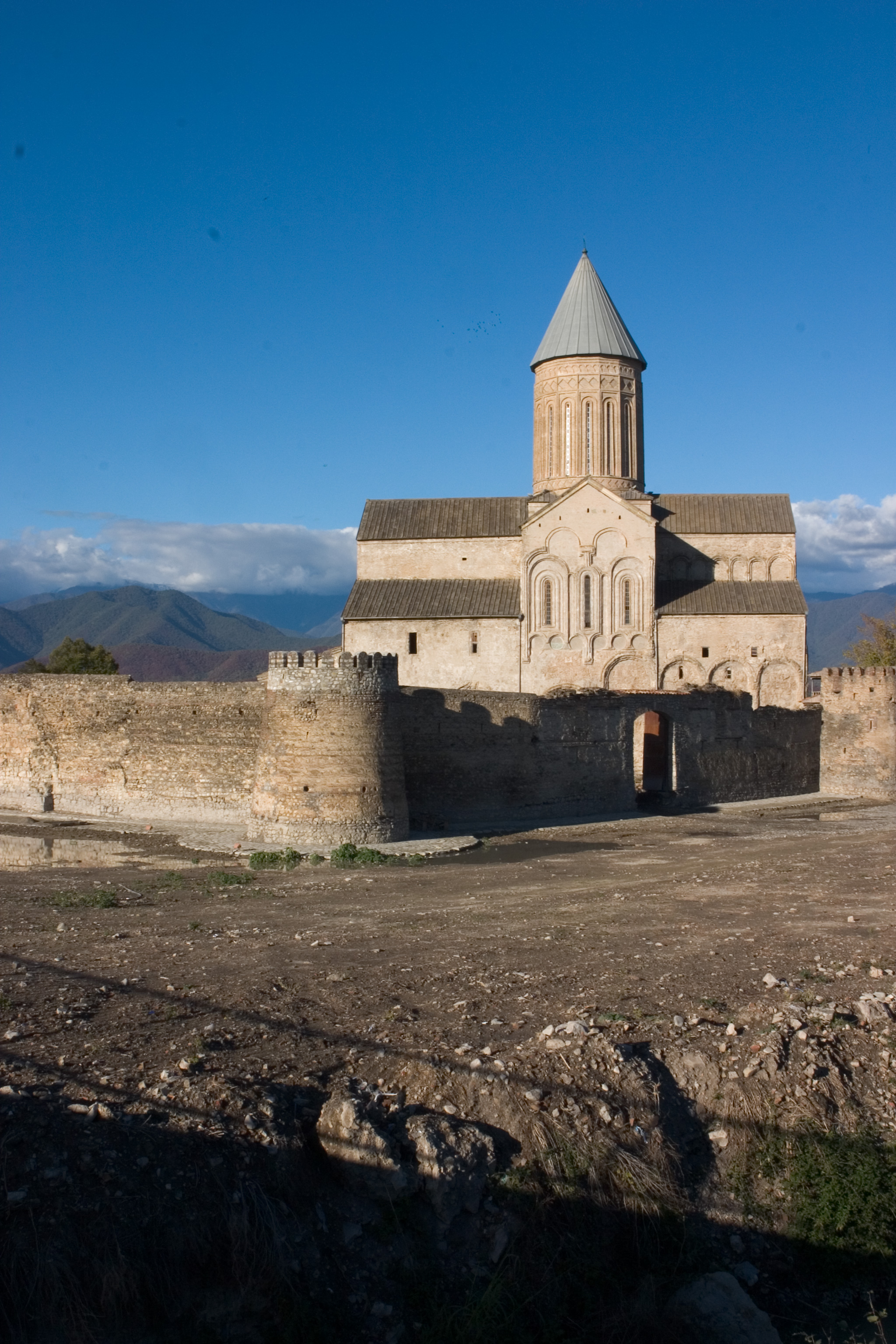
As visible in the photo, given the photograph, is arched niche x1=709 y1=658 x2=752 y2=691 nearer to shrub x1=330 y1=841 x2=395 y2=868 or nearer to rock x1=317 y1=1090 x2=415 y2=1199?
shrub x1=330 y1=841 x2=395 y2=868

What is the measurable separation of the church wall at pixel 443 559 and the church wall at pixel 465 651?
7.02ft

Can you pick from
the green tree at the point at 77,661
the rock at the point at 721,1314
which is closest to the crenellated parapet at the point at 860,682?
the rock at the point at 721,1314

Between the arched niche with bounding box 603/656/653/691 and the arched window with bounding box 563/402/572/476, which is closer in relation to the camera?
the arched niche with bounding box 603/656/653/691

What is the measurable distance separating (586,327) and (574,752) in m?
16.1

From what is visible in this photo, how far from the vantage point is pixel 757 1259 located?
6309 mm

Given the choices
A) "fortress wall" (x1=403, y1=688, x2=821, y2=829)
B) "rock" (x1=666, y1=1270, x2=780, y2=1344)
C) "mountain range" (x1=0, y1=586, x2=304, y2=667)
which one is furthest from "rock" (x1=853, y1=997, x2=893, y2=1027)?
"mountain range" (x1=0, y1=586, x2=304, y2=667)

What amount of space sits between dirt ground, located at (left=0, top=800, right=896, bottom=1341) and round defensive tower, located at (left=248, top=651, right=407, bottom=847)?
598 cm

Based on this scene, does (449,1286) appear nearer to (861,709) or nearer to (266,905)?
(266,905)

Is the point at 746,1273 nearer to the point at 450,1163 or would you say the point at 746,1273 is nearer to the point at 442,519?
the point at 450,1163

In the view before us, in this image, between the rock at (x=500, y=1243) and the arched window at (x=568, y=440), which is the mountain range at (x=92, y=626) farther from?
the rock at (x=500, y=1243)

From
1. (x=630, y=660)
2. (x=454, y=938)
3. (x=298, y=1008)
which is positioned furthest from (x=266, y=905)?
(x=630, y=660)

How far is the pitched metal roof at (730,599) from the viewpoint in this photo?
3025cm

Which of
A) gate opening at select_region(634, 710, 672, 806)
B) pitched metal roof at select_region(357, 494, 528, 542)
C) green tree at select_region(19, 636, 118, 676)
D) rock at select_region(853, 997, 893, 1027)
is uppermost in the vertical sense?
pitched metal roof at select_region(357, 494, 528, 542)

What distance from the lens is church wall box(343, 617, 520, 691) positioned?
30375 mm
